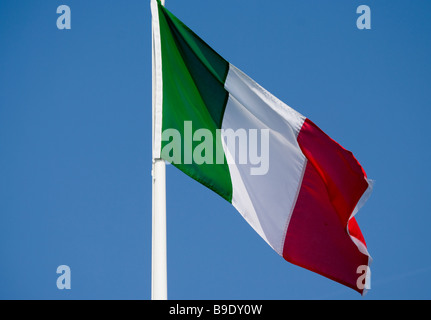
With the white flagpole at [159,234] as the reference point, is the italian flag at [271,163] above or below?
above

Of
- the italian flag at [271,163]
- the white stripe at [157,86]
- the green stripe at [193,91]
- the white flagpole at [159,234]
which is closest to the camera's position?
the white flagpole at [159,234]

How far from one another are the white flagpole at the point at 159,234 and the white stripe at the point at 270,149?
1789 mm

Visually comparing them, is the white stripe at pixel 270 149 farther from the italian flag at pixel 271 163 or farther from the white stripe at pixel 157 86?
the white stripe at pixel 157 86

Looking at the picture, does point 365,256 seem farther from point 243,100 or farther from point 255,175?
point 243,100

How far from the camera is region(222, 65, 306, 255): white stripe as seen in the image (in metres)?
10.2

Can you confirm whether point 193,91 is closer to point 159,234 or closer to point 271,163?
point 271,163


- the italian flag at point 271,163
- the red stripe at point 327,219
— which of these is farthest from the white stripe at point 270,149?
the red stripe at point 327,219

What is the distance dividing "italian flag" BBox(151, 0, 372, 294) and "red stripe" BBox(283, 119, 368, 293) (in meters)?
0.01

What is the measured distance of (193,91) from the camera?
396 inches

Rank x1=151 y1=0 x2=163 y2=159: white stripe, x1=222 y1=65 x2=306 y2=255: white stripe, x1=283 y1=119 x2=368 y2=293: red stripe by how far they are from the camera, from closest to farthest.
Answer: x1=151 y1=0 x2=163 y2=159: white stripe
x1=222 y1=65 x2=306 y2=255: white stripe
x1=283 y1=119 x2=368 y2=293: red stripe

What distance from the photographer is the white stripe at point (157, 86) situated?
8.84 metres

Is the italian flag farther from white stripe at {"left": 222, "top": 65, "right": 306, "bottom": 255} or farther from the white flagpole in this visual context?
the white flagpole

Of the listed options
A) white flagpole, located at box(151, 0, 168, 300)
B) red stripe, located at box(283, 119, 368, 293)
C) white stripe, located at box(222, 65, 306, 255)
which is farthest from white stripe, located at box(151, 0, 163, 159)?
red stripe, located at box(283, 119, 368, 293)

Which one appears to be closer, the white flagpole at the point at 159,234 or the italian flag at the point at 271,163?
the white flagpole at the point at 159,234
